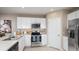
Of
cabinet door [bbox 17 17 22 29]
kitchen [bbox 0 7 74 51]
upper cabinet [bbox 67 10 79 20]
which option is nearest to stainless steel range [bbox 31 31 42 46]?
kitchen [bbox 0 7 74 51]

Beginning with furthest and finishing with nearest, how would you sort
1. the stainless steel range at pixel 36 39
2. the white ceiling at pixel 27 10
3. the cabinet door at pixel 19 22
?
the stainless steel range at pixel 36 39 → the cabinet door at pixel 19 22 → the white ceiling at pixel 27 10

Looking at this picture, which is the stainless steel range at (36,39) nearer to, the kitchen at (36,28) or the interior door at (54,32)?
the kitchen at (36,28)

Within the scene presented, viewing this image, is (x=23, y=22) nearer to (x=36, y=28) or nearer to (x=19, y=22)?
(x=19, y=22)

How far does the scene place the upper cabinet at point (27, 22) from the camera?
1.48m

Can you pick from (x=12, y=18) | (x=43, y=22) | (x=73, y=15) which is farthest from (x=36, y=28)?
(x=73, y=15)

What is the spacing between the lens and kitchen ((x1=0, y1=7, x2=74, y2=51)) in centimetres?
142

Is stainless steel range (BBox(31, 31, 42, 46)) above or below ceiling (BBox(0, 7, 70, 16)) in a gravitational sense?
below

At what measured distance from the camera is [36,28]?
61.0 inches

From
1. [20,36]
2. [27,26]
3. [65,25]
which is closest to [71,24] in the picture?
[65,25]

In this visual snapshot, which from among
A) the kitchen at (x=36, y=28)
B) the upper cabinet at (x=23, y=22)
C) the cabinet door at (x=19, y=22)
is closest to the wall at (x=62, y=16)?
the kitchen at (x=36, y=28)

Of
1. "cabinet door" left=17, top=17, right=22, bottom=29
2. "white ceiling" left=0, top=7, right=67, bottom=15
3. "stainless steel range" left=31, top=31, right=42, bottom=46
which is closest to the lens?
"white ceiling" left=0, top=7, right=67, bottom=15

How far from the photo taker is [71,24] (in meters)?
1.48

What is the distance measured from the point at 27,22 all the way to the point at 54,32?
1.35ft

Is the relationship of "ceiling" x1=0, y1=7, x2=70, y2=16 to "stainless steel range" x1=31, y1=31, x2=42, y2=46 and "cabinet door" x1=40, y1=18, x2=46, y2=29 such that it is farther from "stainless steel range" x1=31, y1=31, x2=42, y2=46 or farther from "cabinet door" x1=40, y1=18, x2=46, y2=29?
"stainless steel range" x1=31, y1=31, x2=42, y2=46
